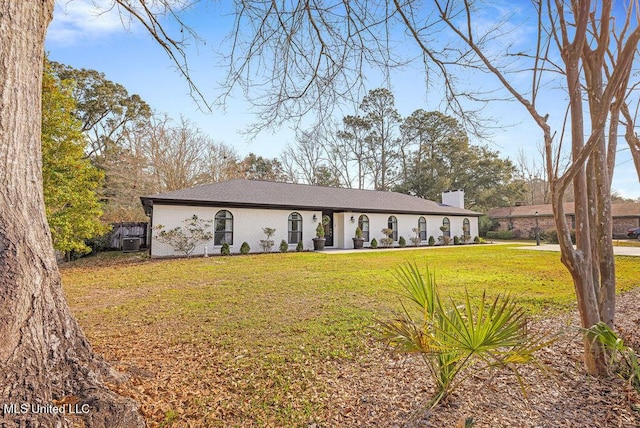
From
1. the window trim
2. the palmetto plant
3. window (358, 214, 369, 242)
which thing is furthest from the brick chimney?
the palmetto plant

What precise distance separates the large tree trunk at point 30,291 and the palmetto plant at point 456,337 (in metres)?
1.96

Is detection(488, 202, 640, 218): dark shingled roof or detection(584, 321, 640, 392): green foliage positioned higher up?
detection(488, 202, 640, 218): dark shingled roof

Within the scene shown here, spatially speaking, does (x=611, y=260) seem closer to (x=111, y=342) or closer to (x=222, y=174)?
(x=111, y=342)

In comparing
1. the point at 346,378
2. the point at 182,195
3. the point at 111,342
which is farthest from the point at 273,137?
the point at 182,195

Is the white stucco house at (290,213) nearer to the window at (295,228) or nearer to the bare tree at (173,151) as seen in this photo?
the window at (295,228)

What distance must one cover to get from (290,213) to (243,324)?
12.4 metres

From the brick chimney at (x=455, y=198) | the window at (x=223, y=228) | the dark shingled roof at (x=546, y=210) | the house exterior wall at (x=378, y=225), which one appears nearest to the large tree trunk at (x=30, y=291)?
the window at (x=223, y=228)

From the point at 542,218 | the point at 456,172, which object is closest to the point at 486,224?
the point at 542,218

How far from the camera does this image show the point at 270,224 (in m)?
16.0

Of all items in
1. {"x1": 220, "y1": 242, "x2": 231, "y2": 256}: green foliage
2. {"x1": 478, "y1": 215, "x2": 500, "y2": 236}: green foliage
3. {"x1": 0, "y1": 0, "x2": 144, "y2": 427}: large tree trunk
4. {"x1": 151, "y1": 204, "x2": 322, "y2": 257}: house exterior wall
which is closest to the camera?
{"x1": 0, "y1": 0, "x2": 144, "y2": 427}: large tree trunk

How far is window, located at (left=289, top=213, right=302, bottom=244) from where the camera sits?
16.7 m

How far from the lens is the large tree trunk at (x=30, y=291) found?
175 centimetres

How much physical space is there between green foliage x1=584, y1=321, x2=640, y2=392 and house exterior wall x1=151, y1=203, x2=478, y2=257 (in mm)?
13965

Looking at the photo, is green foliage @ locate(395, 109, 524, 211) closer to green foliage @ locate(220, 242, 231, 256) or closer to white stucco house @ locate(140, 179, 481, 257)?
white stucco house @ locate(140, 179, 481, 257)
